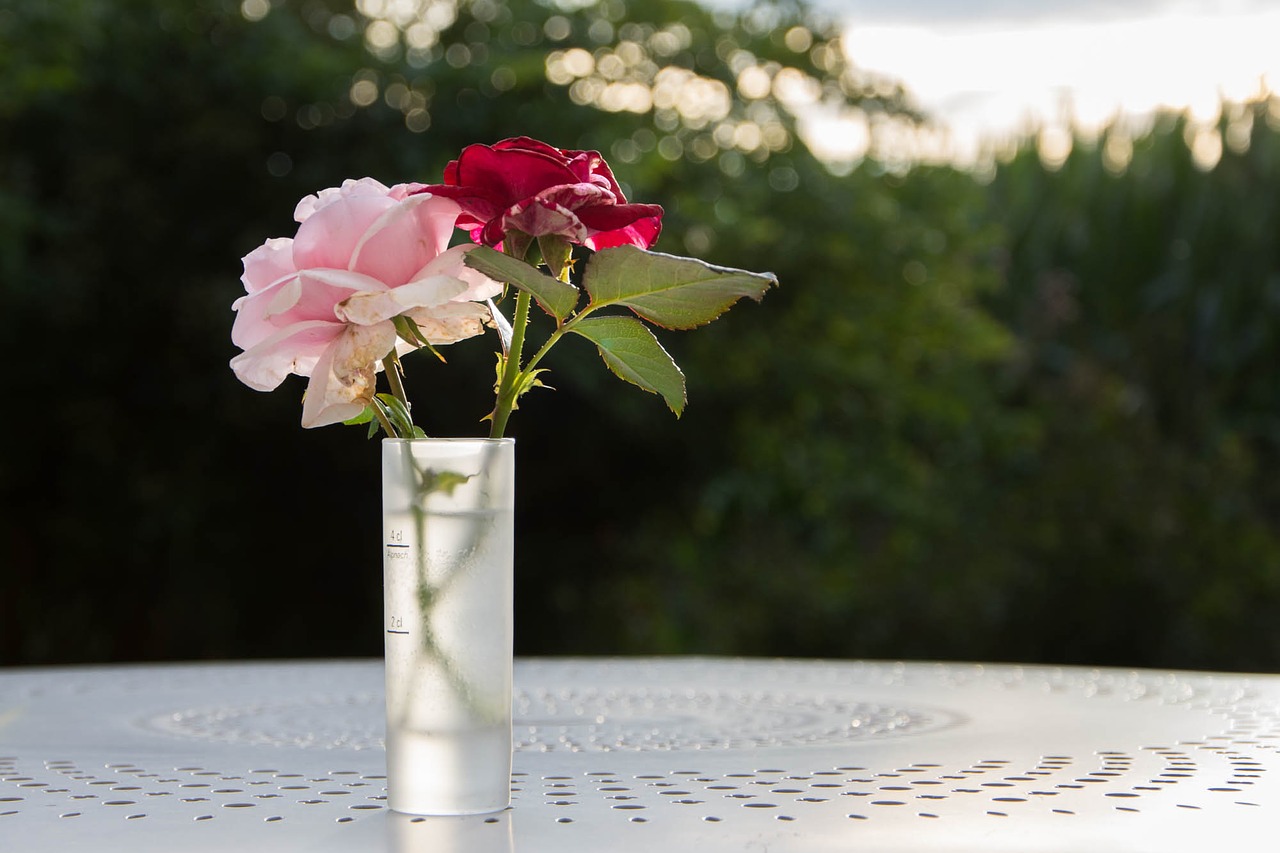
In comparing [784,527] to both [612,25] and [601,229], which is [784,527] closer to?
[612,25]

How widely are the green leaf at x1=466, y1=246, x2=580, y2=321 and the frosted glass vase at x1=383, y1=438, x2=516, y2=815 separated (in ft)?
0.33

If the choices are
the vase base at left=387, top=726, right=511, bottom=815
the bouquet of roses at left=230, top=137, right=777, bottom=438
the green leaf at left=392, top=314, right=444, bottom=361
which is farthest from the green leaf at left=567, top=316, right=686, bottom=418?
the vase base at left=387, top=726, right=511, bottom=815

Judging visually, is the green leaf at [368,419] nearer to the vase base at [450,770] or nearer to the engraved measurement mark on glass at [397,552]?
the engraved measurement mark on glass at [397,552]

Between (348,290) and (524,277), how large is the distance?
11cm

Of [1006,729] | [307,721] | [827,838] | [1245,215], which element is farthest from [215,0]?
[1245,215]

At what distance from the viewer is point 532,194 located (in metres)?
0.88

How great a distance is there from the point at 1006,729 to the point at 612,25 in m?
4.37

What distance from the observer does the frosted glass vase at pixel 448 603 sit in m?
0.91

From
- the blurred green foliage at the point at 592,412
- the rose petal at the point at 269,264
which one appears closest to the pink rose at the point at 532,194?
the rose petal at the point at 269,264

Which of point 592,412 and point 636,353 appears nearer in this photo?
point 636,353

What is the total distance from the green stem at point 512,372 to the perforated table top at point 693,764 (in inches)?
10.6

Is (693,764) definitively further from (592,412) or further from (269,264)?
(592,412)

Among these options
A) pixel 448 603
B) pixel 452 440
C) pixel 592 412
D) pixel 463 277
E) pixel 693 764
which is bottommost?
pixel 693 764

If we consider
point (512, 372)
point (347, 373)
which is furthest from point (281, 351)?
point (512, 372)
